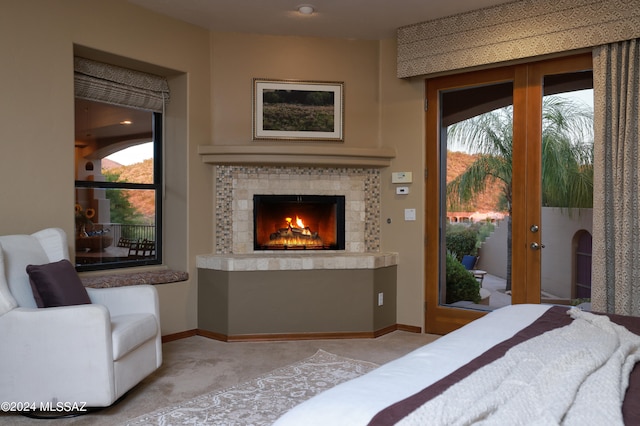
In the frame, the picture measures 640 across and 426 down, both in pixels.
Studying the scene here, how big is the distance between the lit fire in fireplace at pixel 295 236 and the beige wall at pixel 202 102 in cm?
64

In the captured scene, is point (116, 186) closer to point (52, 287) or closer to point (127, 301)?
Answer: point (127, 301)

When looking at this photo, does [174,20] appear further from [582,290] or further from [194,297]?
[582,290]

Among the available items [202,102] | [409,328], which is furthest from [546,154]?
[202,102]

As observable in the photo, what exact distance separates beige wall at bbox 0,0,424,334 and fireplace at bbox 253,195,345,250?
0.44 metres

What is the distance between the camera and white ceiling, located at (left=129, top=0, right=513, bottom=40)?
13.9 feet

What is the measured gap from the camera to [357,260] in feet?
15.4

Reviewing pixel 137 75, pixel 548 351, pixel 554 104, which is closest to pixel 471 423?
pixel 548 351

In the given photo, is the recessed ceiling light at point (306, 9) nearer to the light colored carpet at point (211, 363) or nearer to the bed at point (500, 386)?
the light colored carpet at point (211, 363)

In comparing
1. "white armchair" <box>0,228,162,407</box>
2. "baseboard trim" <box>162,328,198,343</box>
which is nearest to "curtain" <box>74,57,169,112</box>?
"white armchair" <box>0,228,162,407</box>

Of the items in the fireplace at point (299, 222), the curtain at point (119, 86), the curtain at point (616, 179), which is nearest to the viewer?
the curtain at point (616, 179)

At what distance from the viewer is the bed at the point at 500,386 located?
1.16 metres

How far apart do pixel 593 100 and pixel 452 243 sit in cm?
164

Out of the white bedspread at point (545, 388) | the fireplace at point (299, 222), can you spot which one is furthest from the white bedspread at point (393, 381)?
the fireplace at point (299, 222)

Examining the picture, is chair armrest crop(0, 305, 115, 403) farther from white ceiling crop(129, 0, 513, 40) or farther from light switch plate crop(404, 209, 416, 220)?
light switch plate crop(404, 209, 416, 220)
